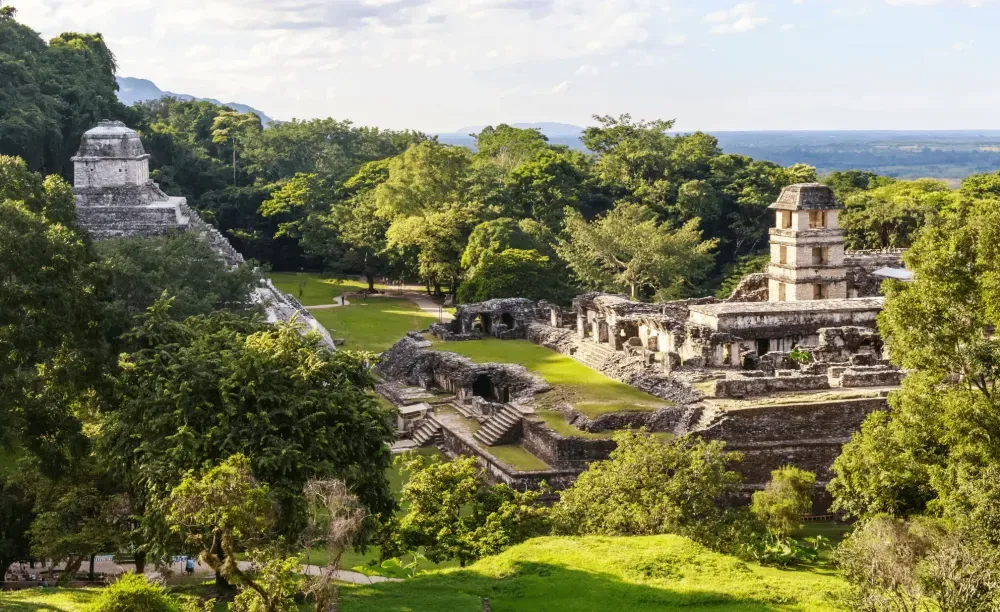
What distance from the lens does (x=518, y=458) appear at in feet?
88.1

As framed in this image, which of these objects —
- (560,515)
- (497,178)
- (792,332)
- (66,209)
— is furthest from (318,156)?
(560,515)

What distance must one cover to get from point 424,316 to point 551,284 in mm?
5007

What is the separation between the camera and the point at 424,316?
44.8 m

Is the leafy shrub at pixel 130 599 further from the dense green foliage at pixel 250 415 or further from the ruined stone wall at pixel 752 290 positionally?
the ruined stone wall at pixel 752 290

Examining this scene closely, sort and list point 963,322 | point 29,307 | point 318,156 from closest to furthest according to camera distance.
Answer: point 963,322
point 29,307
point 318,156

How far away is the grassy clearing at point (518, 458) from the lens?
85.5 feet

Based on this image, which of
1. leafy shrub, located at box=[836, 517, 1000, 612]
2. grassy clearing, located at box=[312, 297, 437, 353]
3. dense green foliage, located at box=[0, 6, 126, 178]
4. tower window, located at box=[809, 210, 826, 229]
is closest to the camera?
leafy shrub, located at box=[836, 517, 1000, 612]

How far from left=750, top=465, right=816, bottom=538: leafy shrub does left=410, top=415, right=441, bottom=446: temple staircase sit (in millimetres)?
9729

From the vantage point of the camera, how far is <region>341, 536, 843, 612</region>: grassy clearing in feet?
51.2

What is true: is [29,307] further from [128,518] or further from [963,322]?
[963,322]

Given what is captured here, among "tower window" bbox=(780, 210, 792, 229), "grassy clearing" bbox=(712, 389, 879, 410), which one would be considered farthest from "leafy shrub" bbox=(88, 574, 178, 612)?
"tower window" bbox=(780, 210, 792, 229)

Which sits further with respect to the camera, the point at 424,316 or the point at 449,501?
the point at 424,316

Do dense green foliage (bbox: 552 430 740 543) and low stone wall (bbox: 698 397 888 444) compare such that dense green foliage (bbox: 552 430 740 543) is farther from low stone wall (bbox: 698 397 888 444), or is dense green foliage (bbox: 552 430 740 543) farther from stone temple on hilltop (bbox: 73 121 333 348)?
stone temple on hilltop (bbox: 73 121 333 348)

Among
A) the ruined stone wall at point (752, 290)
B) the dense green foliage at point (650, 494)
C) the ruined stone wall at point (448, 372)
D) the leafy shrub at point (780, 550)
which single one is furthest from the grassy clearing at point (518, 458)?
the ruined stone wall at point (752, 290)
